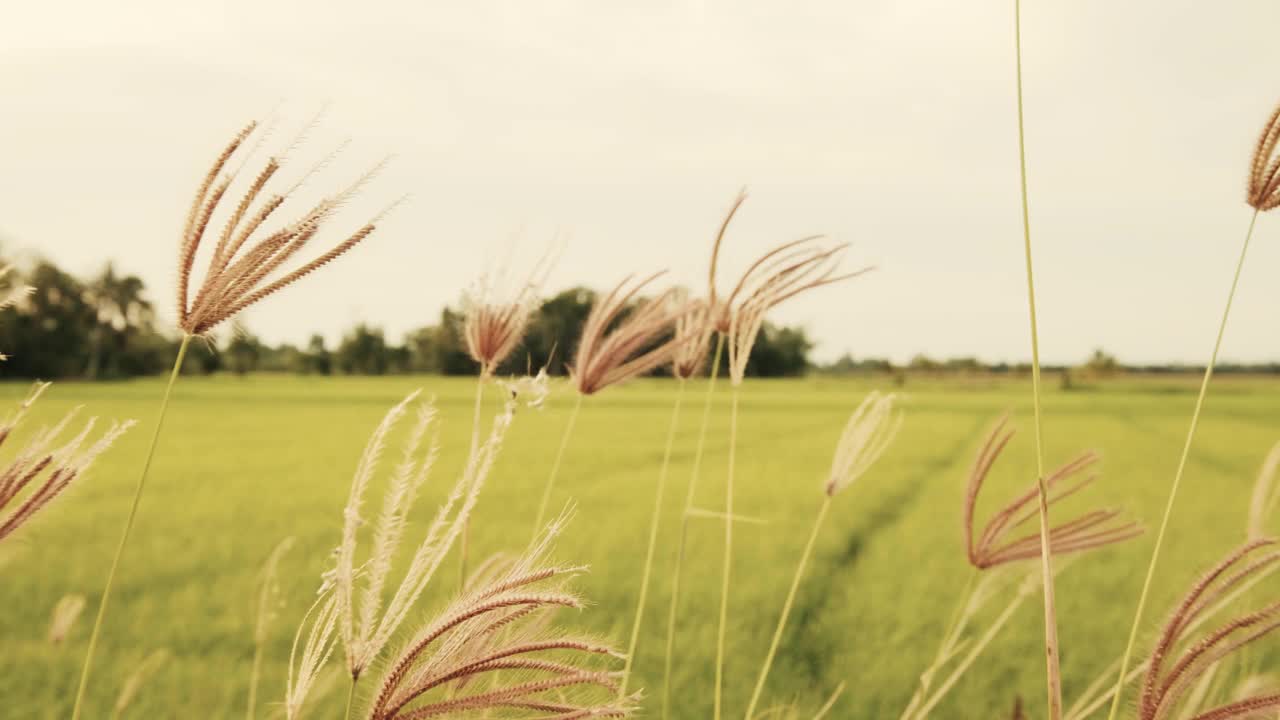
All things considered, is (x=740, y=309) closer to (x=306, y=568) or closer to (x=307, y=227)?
(x=307, y=227)

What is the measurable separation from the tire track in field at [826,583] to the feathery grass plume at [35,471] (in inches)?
158

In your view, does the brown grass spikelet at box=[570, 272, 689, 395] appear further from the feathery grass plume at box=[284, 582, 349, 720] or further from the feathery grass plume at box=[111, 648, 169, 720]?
the feathery grass plume at box=[111, 648, 169, 720]

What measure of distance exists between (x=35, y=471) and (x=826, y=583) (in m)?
6.50

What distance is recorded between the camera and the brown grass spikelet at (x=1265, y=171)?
0.74 m

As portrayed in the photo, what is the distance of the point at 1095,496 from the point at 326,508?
1132cm

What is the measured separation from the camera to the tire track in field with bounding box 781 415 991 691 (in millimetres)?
4555

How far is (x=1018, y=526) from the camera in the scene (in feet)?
3.63

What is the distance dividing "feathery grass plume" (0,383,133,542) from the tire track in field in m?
4.01

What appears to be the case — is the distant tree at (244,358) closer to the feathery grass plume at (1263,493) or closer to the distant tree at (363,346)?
the distant tree at (363,346)

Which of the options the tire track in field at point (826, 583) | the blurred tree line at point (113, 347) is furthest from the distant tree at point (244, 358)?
the tire track in field at point (826, 583)

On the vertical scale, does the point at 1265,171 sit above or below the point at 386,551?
above

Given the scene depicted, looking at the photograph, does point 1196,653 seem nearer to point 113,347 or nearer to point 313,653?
point 313,653

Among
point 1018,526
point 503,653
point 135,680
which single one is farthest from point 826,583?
point 503,653

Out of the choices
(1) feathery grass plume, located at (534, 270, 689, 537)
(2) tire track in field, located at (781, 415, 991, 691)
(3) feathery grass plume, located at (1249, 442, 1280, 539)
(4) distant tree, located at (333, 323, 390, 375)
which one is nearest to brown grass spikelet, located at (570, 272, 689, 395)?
(1) feathery grass plume, located at (534, 270, 689, 537)
